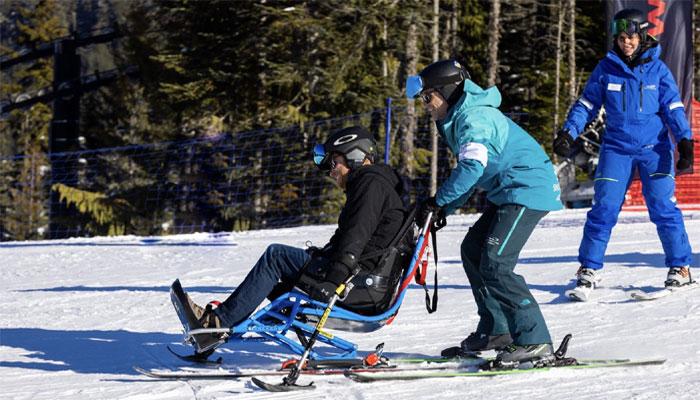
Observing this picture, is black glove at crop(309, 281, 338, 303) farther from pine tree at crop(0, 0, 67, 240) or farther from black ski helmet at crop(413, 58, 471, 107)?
pine tree at crop(0, 0, 67, 240)

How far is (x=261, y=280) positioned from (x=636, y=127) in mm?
3120

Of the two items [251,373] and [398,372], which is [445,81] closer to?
[398,372]

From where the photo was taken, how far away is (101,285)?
8250 mm

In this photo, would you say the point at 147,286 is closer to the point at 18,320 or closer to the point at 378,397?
the point at 18,320

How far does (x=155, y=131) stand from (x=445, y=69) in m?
27.0

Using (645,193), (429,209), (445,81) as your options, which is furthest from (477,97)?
(645,193)

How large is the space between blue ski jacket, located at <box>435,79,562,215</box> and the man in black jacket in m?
0.29

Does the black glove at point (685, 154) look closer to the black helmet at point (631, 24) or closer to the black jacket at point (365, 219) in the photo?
the black helmet at point (631, 24)

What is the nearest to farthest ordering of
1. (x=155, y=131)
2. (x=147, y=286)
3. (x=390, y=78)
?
(x=147, y=286)
(x=390, y=78)
(x=155, y=131)

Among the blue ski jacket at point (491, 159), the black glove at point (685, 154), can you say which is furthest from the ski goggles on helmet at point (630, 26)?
the blue ski jacket at point (491, 159)

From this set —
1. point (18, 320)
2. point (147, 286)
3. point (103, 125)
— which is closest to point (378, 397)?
point (18, 320)

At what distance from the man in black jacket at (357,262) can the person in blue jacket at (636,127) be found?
2094 millimetres

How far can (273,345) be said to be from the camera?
17.7ft

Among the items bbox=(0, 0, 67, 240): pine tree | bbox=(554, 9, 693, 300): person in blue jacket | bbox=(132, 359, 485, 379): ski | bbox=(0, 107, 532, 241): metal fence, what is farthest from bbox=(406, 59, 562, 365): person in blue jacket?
bbox=(0, 0, 67, 240): pine tree
